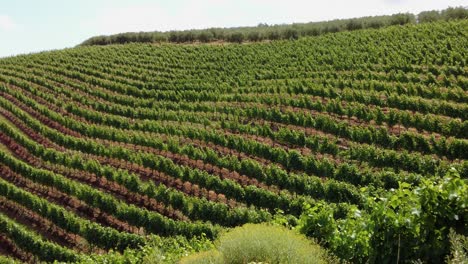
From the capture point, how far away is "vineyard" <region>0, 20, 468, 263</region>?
19.8 m

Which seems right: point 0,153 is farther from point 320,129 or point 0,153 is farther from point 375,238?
point 375,238

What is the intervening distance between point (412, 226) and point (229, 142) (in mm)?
19291

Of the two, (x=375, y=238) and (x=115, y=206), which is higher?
(x=375, y=238)

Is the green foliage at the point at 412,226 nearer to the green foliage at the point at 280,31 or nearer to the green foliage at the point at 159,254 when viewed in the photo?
the green foliage at the point at 159,254

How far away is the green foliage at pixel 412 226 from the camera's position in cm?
693

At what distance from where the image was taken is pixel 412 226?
695 centimetres

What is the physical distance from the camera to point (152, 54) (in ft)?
170

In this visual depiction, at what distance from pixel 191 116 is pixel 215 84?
24.8 feet

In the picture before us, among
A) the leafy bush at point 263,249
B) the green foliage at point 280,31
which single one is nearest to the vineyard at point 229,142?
the leafy bush at point 263,249

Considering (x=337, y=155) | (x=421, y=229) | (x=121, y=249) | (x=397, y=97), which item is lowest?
(x=121, y=249)

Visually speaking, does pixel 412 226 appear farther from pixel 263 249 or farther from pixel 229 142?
pixel 229 142

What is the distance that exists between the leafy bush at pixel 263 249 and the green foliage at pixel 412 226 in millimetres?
604

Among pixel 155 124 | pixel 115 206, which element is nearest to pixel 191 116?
pixel 155 124

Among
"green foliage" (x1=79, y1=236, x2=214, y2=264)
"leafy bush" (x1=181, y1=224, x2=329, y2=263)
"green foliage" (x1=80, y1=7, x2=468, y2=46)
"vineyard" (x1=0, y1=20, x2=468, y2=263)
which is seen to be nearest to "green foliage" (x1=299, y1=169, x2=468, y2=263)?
"vineyard" (x1=0, y1=20, x2=468, y2=263)
